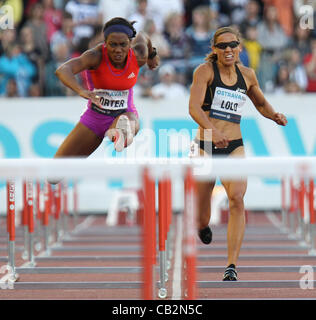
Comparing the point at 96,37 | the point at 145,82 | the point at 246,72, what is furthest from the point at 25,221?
the point at 145,82

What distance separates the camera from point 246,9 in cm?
1627

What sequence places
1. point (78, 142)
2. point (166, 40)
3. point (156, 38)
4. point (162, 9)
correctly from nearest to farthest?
1. point (78, 142)
2. point (156, 38)
3. point (166, 40)
4. point (162, 9)

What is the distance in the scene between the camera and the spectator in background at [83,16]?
50.9 feet

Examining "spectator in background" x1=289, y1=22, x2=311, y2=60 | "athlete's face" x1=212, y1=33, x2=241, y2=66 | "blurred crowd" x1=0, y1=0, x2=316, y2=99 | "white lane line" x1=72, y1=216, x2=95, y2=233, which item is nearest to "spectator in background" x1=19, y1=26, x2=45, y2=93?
"blurred crowd" x1=0, y1=0, x2=316, y2=99

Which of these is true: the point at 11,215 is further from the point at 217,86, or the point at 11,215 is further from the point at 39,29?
the point at 39,29

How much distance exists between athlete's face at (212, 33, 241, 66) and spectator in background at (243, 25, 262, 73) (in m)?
8.08

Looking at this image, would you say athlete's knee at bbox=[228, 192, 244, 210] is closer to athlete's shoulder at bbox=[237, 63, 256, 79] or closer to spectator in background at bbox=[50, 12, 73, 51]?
athlete's shoulder at bbox=[237, 63, 256, 79]

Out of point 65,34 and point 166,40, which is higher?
point 65,34

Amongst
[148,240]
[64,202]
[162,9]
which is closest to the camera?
[148,240]

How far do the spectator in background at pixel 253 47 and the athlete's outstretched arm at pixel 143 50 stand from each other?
7.35m

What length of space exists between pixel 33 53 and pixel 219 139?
8.94 metres

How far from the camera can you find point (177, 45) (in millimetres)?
15484

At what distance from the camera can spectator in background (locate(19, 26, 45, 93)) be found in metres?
15.4
